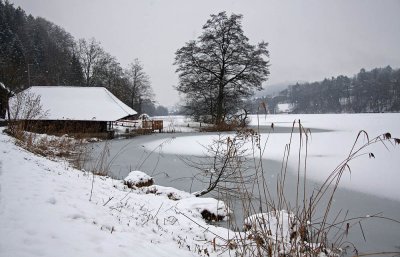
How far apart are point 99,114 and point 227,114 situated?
12068 millimetres

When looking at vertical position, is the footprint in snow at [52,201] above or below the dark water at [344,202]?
above

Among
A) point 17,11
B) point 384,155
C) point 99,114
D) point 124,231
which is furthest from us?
point 17,11

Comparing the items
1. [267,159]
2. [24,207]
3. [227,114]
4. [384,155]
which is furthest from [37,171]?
[227,114]

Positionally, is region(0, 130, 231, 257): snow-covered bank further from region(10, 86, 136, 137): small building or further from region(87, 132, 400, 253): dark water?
region(10, 86, 136, 137): small building

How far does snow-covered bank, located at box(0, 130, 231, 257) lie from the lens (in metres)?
1.98

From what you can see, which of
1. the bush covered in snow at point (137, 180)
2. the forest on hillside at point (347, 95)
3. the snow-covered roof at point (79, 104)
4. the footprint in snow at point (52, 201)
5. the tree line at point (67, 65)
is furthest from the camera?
the forest on hillside at point (347, 95)

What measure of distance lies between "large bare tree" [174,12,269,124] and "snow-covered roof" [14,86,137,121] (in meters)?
7.27

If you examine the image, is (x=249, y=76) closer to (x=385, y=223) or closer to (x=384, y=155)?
(x=384, y=155)

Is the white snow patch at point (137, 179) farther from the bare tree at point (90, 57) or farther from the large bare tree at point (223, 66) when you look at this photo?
the bare tree at point (90, 57)

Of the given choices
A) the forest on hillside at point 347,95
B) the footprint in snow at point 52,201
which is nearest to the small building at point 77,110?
the footprint in snow at point 52,201

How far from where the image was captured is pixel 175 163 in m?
10.2

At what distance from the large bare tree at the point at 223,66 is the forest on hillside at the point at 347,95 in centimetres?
4098

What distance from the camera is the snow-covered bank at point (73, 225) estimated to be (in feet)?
6.48

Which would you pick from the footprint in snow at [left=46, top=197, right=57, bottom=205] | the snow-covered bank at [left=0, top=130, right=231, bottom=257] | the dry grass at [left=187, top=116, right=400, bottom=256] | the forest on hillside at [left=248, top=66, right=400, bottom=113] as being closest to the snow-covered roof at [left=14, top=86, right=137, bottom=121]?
the dry grass at [left=187, top=116, right=400, bottom=256]
